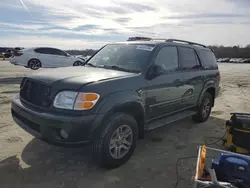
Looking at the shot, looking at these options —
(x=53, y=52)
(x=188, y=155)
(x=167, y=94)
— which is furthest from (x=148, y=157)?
(x=53, y=52)

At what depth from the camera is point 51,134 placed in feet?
9.53

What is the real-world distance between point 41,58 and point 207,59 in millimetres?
10386

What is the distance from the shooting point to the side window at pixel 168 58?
161 inches

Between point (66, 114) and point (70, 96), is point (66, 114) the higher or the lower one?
the lower one

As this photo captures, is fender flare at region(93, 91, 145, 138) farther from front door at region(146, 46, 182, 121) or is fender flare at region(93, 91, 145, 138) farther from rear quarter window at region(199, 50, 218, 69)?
rear quarter window at region(199, 50, 218, 69)

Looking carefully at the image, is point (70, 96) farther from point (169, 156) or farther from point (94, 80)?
point (169, 156)

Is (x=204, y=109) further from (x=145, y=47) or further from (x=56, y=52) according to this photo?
(x=56, y=52)

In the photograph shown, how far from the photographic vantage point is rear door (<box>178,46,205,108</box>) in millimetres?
4672

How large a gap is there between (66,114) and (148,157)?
1618mm

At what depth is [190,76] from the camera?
4824mm

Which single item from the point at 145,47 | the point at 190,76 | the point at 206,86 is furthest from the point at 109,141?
the point at 206,86

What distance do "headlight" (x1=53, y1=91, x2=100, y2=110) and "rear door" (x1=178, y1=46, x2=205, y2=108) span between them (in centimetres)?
224

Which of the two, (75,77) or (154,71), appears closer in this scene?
(75,77)

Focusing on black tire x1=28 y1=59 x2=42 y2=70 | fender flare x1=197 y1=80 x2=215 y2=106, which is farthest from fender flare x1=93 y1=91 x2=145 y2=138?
black tire x1=28 y1=59 x2=42 y2=70
